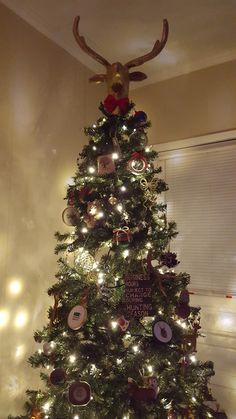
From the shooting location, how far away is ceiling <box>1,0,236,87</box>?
2279mm

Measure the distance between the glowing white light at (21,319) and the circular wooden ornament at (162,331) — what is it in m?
0.98

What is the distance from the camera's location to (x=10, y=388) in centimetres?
214

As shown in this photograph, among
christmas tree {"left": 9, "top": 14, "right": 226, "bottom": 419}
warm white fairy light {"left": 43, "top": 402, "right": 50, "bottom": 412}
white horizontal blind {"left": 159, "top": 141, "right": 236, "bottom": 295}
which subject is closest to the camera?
christmas tree {"left": 9, "top": 14, "right": 226, "bottom": 419}

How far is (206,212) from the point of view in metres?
2.86

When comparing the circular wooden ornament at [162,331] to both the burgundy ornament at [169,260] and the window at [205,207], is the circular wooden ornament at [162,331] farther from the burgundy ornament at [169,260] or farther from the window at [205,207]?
the window at [205,207]

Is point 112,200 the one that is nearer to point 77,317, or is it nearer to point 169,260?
point 169,260

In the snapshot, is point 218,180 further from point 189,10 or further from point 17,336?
point 17,336

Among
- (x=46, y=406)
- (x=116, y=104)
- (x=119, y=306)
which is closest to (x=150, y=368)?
(x=119, y=306)

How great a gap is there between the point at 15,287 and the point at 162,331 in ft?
3.36

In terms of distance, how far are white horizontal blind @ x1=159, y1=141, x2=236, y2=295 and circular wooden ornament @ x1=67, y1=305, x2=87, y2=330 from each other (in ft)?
4.70

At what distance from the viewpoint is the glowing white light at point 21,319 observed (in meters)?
2.22

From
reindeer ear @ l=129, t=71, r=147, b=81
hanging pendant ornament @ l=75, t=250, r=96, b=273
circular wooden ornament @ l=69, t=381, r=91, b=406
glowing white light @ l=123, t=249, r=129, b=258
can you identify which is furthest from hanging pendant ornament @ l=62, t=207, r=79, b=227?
reindeer ear @ l=129, t=71, r=147, b=81

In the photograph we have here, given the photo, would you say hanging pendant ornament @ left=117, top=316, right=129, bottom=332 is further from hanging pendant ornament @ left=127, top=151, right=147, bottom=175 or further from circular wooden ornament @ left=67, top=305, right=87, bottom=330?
hanging pendant ornament @ left=127, top=151, right=147, bottom=175

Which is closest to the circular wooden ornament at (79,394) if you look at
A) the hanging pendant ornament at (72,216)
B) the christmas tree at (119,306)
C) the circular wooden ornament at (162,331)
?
the christmas tree at (119,306)
